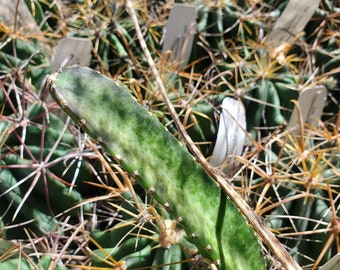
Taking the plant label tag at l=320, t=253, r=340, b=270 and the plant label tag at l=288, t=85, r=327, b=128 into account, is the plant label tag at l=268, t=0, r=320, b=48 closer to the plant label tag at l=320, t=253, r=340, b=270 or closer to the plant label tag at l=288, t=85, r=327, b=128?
the plant label tag at l=288, t=85, r=327, b=128

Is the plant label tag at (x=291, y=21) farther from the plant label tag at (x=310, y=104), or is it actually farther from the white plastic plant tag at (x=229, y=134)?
the white plastic plant tag at (x=229, y=134)

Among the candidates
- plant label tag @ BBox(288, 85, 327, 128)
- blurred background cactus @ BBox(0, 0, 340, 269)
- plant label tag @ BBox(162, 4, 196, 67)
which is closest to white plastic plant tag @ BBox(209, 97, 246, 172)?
blurred background cactus @ BBox(0, 0, 340, 269)

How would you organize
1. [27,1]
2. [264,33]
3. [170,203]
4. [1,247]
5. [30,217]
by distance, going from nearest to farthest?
[170,203] → [1,247] → [30,217] → [27,1] → [264,33]

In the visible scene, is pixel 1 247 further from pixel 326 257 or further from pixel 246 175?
pixel 326 257

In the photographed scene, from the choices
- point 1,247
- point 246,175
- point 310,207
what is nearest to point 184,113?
point 246,175

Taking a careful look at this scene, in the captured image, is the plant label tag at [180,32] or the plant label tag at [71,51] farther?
the plant label tag at [180,32]

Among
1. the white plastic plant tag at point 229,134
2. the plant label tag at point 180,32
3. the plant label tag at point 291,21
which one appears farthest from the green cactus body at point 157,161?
the plant label tag at point 291,21

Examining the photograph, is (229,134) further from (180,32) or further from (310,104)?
(180,32)
